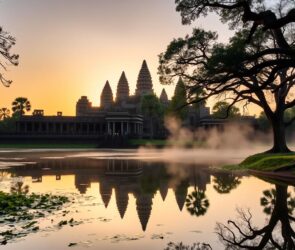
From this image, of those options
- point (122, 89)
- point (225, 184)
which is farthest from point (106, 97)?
point (225, 184)

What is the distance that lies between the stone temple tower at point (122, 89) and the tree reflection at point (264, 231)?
144 metres

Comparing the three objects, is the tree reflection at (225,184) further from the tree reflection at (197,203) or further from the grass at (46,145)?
the grass at (46,145)

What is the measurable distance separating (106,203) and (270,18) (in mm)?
9475

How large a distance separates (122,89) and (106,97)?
7.97 meters

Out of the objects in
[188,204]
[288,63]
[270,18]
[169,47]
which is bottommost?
[188,204]

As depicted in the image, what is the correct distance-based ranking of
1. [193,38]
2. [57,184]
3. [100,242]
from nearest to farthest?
[100,242] < [57,184] < [193,38]

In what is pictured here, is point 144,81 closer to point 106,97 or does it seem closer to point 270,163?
point 106,97

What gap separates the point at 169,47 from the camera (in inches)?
1280

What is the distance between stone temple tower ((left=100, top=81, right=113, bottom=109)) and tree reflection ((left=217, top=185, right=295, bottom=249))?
488 ft

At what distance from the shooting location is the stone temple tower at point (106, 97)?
161825 mm

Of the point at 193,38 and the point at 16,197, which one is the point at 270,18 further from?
the point at 193,38

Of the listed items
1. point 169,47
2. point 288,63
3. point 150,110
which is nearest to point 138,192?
point 288,63

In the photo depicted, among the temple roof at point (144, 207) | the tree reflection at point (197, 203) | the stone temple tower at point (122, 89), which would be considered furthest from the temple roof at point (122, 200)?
the stone temple tower at point (122, 89)

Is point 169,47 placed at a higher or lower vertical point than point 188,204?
higher
